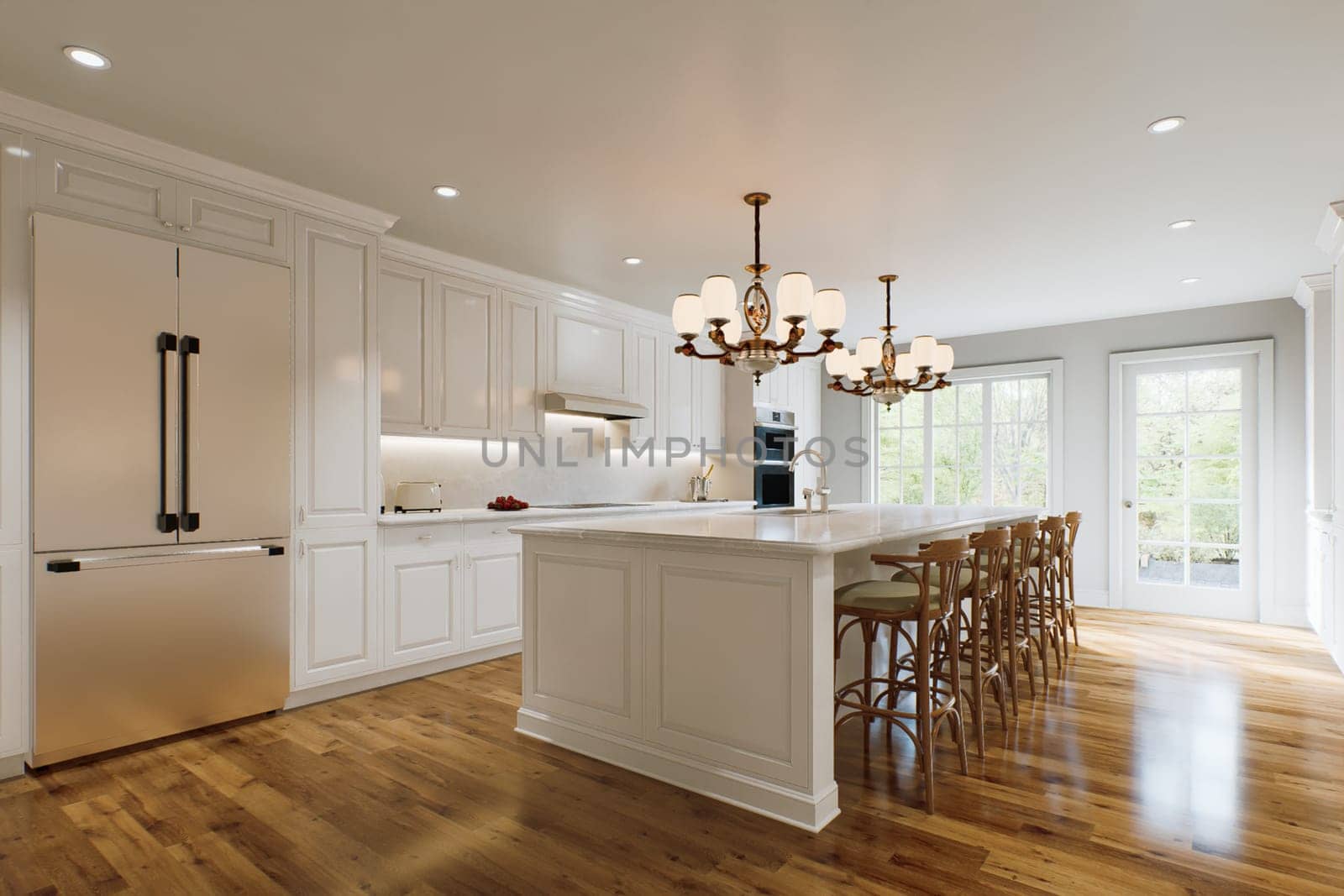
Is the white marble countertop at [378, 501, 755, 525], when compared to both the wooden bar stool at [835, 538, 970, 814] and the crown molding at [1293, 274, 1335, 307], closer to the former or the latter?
the wooden bar stool at [835, 538, 970, 814]

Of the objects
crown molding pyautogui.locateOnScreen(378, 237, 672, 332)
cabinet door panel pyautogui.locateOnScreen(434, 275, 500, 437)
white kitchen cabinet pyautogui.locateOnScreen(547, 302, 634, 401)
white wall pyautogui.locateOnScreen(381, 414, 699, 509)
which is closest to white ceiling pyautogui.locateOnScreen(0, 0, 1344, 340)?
crown molding pyautogui.locateOnScreen(378, 237, 672, 332)

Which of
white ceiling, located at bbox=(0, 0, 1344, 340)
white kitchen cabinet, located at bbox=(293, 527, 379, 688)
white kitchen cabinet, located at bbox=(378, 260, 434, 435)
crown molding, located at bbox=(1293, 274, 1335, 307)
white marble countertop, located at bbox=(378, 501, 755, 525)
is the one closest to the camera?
white ceiling, located at bbox=(0, 0, 1344, 340)

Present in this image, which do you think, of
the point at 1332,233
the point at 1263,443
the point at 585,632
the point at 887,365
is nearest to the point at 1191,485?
the point at 1263,443

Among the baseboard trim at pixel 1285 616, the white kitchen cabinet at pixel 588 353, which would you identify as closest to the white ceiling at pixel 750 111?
the white kitchen cabinet at pixel 588 353

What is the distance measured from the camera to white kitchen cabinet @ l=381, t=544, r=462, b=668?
3998 mm

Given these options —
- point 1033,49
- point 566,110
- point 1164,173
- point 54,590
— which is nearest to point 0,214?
point 54,590

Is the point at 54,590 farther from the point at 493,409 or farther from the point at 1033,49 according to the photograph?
the point at 1033,49

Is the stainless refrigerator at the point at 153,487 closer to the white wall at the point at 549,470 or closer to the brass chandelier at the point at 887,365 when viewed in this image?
the white wall at the point at 549,470

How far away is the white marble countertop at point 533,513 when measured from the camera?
4105 millimetres

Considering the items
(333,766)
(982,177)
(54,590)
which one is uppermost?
(982,177)

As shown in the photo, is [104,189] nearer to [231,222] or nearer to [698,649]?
[231,222]

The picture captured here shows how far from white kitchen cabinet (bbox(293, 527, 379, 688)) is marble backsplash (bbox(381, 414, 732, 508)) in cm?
84

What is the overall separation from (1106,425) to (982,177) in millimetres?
4081

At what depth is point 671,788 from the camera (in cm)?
266
